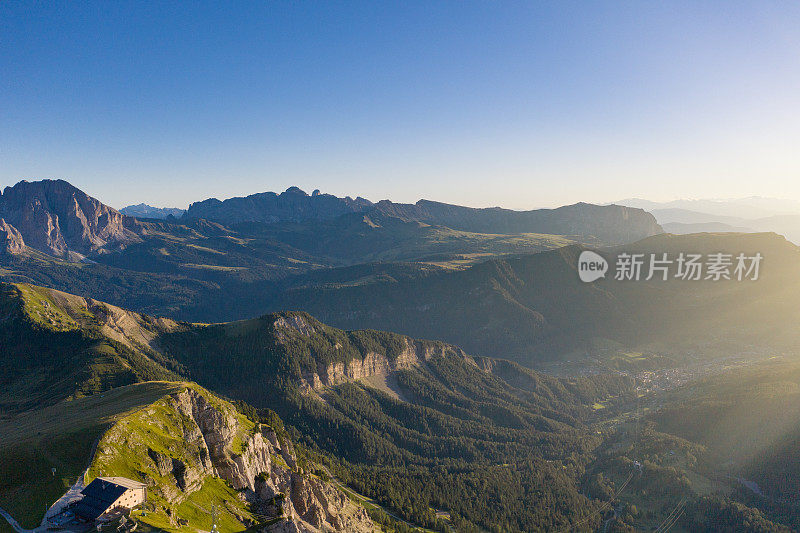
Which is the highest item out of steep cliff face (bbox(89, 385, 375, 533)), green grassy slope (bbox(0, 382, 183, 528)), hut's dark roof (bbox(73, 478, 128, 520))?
hut's dark roof (bbox(73, 478, 128, 520))

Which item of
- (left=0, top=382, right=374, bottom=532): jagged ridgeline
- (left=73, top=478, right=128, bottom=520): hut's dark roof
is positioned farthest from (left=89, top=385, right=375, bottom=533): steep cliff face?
(left=73, top=478, right=128, bottom=520): hut's dark roof

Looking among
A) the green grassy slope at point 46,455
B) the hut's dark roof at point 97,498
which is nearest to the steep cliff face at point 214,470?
the green grassy slope at point 46,455

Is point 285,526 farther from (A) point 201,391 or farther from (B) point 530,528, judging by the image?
(B) point 530,528

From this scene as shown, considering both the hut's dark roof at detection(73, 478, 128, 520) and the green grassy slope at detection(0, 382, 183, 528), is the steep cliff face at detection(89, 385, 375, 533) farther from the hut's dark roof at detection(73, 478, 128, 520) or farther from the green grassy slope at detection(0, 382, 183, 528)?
the hut's dark roof at detection(73, 478, 128, 520)

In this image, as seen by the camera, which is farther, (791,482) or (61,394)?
(791,482)

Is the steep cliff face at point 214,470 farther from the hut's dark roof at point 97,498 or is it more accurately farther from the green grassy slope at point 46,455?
the hut's dark roof at point 97,498

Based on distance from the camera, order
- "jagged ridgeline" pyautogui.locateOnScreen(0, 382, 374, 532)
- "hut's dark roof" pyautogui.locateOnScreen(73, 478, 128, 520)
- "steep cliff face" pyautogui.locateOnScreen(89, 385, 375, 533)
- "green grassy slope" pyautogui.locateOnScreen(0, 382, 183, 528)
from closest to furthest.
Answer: "hut's dark roof" pyautogui.locateOnScreen(73, 478, 128, 520) < "green grassy slope" pyautogui.locateOnScreen(0, 382, 183, 528) < "jagged ridgeline" pyautogui.locateOnScreen(0, 382, 374, 532) < "steep cliff face" pyautogui.locateOnScreen(89, 385, 375, 533)

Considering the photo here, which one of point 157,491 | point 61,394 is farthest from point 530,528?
point 61,394

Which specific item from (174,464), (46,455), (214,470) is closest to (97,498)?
(46,455)

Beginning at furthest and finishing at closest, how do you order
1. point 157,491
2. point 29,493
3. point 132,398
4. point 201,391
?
point 201,391
point 132,398
point 157,491
point 29,493
